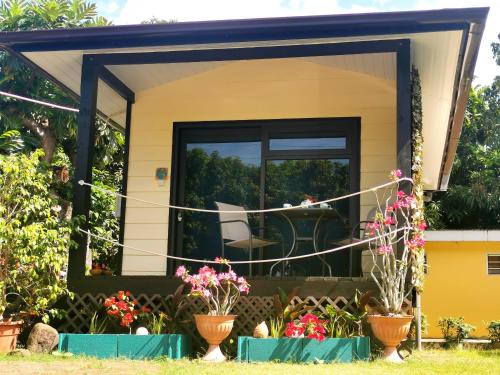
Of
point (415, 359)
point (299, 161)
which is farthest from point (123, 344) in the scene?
point (299, 161)

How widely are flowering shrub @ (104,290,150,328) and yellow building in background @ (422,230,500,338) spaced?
767cm

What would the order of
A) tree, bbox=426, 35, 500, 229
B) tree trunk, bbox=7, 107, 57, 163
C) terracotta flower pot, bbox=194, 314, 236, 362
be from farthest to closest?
tree, bbox=426, 35, 500, 229, tree trunk, bbox=7, 107, 57, 163, terracotta flower pot, bbox=194, 314, 236, 362

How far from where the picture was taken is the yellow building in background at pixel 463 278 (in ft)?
37.4

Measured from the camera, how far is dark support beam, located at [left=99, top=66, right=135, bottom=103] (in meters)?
6.52

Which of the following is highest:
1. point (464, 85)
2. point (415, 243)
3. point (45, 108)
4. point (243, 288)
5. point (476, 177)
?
point (45, 108)

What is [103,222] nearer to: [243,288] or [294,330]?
[243,288]

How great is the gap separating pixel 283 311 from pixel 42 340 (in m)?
1.92

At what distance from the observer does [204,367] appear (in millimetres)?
4188

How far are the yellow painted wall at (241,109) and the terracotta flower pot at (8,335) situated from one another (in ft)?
7.56

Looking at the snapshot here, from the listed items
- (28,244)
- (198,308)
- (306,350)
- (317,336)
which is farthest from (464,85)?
(28,244)

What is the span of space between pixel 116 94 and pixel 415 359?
15.0ft

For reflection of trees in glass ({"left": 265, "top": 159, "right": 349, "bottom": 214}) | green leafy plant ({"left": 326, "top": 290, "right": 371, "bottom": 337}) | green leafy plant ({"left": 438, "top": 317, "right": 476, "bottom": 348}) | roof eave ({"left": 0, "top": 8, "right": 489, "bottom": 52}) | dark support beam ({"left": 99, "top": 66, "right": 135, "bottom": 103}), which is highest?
roof eave ({"left": 0, "top": 8, "right": 489, "bottom": 52})

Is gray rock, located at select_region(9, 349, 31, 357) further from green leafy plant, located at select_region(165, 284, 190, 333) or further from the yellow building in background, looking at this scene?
the yellow building in background

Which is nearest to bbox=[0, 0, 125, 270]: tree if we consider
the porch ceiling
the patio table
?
the porch ceiling
